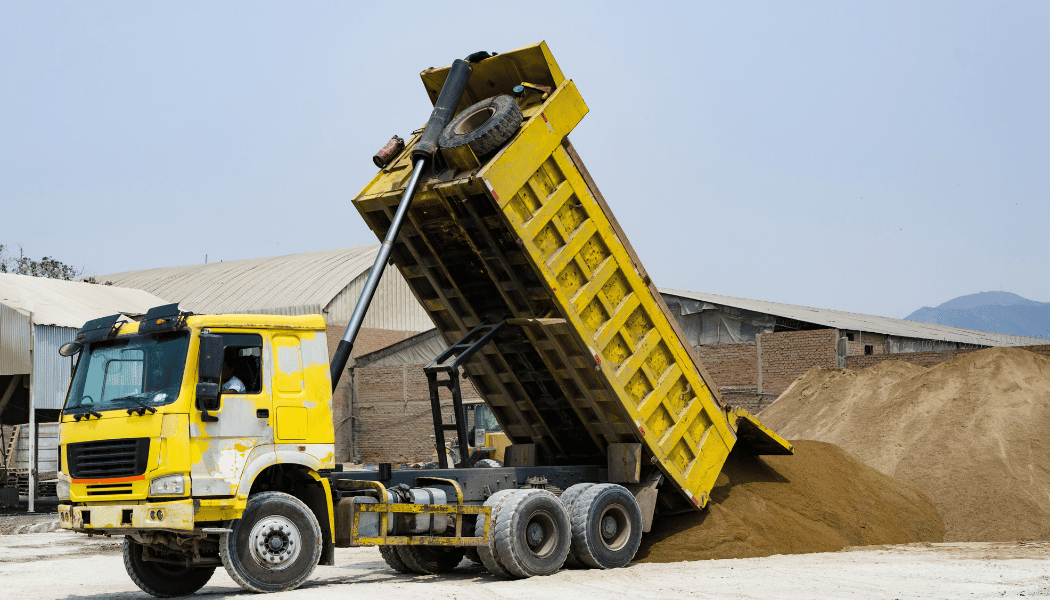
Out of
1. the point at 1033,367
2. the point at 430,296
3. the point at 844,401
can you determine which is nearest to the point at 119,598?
the point at 430,296

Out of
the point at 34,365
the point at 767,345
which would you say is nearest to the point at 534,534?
the point at 767,345

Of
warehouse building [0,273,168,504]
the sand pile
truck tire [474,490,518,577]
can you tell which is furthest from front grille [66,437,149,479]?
warehouse building [0,273,168,504]

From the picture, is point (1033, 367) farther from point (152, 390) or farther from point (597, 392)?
point (152, 390)

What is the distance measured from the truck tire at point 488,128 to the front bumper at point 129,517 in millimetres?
4543

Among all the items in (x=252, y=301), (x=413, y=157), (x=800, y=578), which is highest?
(x=252, y=301)

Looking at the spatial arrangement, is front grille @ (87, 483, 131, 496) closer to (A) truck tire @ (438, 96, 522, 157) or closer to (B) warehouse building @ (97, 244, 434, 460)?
(A) truck tire @ (438, 96, 522, 157)

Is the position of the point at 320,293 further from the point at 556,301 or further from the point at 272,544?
the point at 272,544

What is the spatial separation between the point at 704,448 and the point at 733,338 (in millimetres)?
18938

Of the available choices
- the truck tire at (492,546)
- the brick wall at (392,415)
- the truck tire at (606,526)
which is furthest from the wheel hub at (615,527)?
the brick wall at (392,415)

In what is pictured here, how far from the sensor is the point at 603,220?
41.1 ft

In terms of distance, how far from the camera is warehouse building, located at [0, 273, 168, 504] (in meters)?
28.2

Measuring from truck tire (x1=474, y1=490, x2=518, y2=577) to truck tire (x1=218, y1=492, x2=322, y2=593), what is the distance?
1.93 meters

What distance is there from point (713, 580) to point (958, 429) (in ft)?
26.9

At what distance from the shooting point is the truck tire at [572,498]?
494 inches
